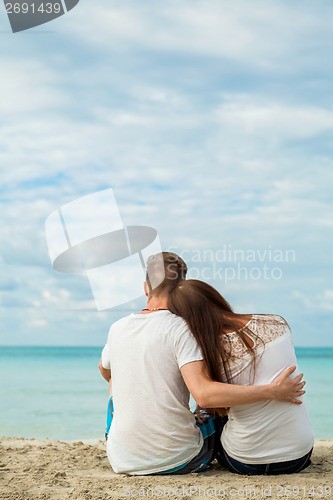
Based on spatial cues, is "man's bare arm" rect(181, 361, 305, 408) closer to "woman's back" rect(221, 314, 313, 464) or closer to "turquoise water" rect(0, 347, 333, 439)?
"woman's back" rect(221, 314, 313, 464)

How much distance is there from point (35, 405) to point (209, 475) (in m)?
8.87

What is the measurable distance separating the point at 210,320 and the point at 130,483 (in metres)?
0.95

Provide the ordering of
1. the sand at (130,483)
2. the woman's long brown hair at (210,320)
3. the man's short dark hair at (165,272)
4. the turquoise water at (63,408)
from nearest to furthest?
the sand at (130,483)
the woman's long brown hair at (210,320)
the man's short dark hair at (165,272)
the turquoise water at (63,408)

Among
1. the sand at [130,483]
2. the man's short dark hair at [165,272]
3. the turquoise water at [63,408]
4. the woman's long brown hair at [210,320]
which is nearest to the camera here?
the sand at [130,483]

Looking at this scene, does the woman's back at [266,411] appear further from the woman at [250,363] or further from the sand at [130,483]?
the sand at [130,483]

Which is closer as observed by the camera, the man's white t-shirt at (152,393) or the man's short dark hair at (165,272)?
the man's white t-shirt at (152,393)

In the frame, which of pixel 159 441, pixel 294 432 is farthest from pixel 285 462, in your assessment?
pixel 159 441

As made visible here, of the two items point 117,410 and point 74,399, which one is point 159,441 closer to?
point 117,410

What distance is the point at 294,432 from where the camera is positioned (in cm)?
286

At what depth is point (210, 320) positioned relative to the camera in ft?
9.19

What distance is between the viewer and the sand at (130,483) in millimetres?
2627

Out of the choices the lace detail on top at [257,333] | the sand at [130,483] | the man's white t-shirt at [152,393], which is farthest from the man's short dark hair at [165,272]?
the sand at [130,483]

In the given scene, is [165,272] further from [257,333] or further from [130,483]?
[130,483]

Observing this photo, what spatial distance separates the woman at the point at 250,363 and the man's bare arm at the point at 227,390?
0.24ft
